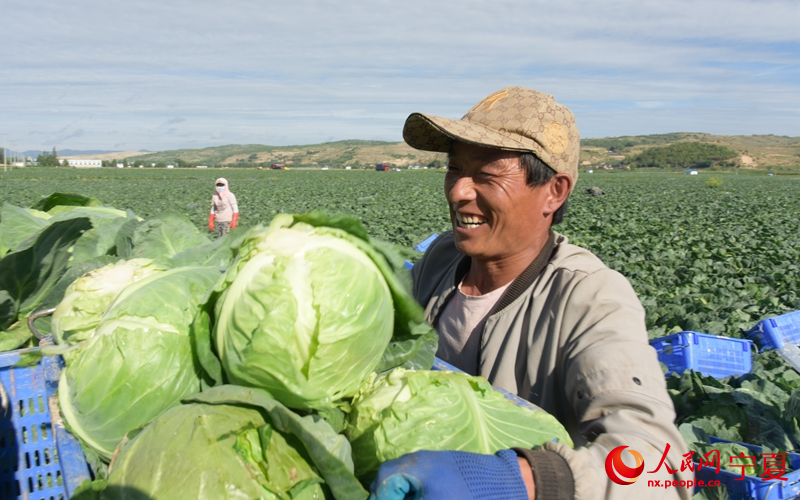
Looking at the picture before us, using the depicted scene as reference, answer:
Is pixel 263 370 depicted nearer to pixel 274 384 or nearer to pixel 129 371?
pixel 274 384

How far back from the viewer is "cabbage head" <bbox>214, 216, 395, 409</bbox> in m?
1.28

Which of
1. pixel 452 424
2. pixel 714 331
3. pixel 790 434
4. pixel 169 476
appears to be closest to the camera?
pixel 169 476

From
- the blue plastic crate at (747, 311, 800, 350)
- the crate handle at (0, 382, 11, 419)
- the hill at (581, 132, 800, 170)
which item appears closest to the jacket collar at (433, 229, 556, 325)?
the crate handle at (0, 382, 11, 419)

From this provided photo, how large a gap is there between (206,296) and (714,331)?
18.5 feet

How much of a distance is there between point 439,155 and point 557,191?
11971 centimetres

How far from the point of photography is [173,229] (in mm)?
2326

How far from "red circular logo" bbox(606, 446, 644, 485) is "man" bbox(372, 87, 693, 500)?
0.6 inches

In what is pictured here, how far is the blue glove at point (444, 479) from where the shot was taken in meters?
1.13

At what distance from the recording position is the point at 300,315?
4.27ft

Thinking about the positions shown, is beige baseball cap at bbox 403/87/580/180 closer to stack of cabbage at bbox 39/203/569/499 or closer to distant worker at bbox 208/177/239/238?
stack of cabbage at bbox 39/203/569/499

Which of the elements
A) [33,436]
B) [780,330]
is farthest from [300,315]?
[780,330]

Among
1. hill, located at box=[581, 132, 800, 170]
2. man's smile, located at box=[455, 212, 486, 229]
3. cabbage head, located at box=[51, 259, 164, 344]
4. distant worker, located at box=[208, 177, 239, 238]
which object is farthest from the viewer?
hill, located at box=[581, 132, 800, 170]

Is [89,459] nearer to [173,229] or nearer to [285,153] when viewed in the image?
[173,229]

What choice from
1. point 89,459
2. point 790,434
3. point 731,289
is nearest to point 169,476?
point 89,459
